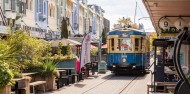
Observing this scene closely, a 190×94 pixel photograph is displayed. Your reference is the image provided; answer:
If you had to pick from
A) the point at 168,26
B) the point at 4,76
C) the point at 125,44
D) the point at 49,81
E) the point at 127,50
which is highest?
the point at 168,26

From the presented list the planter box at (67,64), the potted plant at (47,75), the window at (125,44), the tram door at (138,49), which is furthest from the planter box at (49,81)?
the tram door at (138,49)

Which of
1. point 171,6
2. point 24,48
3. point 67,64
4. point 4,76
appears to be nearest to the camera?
point 171,6

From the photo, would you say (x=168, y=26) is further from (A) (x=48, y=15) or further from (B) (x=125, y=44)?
(A) (x=48, y=15)

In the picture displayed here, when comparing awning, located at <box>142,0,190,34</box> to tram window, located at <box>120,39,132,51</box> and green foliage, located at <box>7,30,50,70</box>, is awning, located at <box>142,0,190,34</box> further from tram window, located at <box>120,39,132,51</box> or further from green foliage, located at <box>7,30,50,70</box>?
tram window, located at <box>120,39,132,51</box>

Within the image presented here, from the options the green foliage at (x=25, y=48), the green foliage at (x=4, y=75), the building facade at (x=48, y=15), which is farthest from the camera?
the building facade at (x=48, y=15)

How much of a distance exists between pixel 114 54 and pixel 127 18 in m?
45.5

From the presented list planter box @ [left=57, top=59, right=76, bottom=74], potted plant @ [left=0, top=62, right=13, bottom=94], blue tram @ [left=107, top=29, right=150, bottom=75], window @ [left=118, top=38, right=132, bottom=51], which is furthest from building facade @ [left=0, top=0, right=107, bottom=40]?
potted plant @ [left=0, top=62, right=13, bottom=94]

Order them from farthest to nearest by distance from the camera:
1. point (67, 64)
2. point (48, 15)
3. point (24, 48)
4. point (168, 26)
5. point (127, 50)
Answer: point (48, 15)
point (127, 50)
point (67, 64)
point (24, 48)
point (168, 26)

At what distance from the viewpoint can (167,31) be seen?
38.9 feet

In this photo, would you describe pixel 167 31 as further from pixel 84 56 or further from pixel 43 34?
pixel 43 34

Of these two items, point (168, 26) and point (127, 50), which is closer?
point (168, 26)

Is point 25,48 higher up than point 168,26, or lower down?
lower down

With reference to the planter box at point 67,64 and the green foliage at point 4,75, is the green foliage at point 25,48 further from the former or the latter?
the green foliage at point 4,75

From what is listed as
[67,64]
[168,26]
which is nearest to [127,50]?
[67,64]
